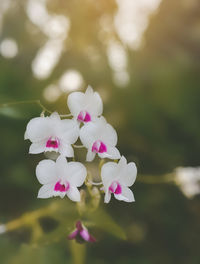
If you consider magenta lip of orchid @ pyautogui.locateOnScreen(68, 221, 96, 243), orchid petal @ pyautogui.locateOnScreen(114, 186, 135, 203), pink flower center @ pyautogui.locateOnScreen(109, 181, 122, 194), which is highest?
pink flower center @ pyautogui.locateOnScreen(109, 181, 122, 194)

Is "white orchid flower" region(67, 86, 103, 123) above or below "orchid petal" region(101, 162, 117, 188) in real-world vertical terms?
above

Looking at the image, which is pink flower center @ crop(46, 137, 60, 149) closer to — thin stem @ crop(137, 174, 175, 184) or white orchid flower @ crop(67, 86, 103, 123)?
white orchid flower @ crop(67, 86, 103, 123)

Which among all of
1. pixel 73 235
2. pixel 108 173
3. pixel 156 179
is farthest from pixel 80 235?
pixel 156 179

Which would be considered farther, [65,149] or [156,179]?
[156,179]

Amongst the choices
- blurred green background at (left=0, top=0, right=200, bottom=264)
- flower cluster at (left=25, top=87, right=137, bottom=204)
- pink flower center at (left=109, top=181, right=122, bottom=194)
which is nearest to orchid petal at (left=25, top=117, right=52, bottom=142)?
flower cluster at (left=25, top=87, right=137, bottom=204)

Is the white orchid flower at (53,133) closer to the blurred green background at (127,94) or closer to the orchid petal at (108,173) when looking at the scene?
the orchid petal at (108,173)

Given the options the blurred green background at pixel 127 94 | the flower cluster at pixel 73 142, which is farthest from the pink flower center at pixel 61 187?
the blurred green background at pixel 127 94

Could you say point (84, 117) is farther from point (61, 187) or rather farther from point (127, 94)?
point (127, 94)

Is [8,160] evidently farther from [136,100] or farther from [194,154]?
[194,154]
